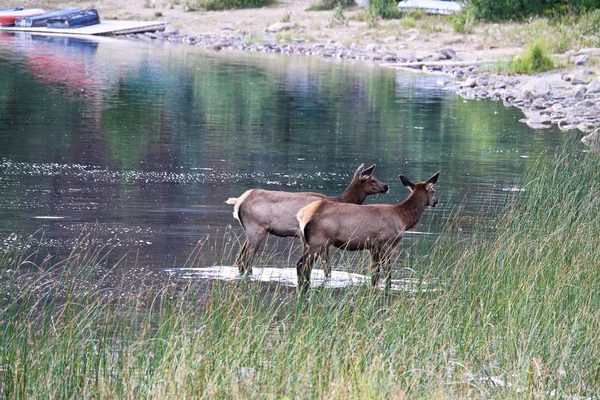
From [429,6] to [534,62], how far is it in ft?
59.7

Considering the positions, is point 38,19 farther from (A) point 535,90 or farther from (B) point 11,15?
(A) point 535,90

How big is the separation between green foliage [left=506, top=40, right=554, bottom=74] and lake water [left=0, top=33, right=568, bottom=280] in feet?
10.00

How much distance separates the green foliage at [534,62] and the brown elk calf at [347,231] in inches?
1039

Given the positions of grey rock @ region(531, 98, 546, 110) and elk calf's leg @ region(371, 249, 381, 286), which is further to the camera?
grey rock @ region(531, 98, 546, 110)

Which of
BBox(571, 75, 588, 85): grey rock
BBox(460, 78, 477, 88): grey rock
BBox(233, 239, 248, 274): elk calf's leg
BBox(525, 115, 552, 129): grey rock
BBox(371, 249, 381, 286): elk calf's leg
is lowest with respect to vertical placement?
BBox(525, 115, 552, 129): grey rock

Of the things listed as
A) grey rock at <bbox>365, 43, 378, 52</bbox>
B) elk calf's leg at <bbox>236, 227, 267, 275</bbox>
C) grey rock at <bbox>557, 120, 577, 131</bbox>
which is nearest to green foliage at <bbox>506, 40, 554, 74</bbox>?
grey rock at <bbox>557, 120, 577, 131</bbox>

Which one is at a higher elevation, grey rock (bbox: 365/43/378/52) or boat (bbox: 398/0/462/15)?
boat (bbox: 398/0/462/15)

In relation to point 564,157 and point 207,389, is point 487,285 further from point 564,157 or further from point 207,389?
point 564,157

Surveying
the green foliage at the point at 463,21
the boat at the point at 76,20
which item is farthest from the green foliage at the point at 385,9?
the boat at the point at 76,20

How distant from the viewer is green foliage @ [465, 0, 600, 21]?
48.1m

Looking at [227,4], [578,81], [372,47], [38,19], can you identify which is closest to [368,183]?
[578,81]

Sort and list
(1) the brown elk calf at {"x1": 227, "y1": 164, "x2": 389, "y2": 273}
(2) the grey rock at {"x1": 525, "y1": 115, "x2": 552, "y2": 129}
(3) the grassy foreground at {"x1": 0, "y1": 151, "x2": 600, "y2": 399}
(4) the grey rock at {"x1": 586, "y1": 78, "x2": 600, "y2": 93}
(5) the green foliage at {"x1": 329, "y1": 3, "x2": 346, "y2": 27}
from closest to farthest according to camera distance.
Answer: (3) the grassy foreground at {"x1": 0, "y1": 151, "x2": 600, "y2": 399}
(1) the brown elk calf at {"x1": 227, "y1": 164, "x2": 389, "y2": 273}
(2) the grey rock at {"x1": 525, "y1": 115, "x2": 552, "y2": 129}
(4) the grey rock at {"x1": 586, "y1": 78, "x2": 600, "y2": 93}
(5) the green foliage at {"x1": 329, "y1": 3, "x2": 346, "y2": 27}

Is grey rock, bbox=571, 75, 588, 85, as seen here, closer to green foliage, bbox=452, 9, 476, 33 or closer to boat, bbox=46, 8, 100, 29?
green foliage, bbox=452, 9, 476, 33

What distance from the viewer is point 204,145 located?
20406 millimetres
